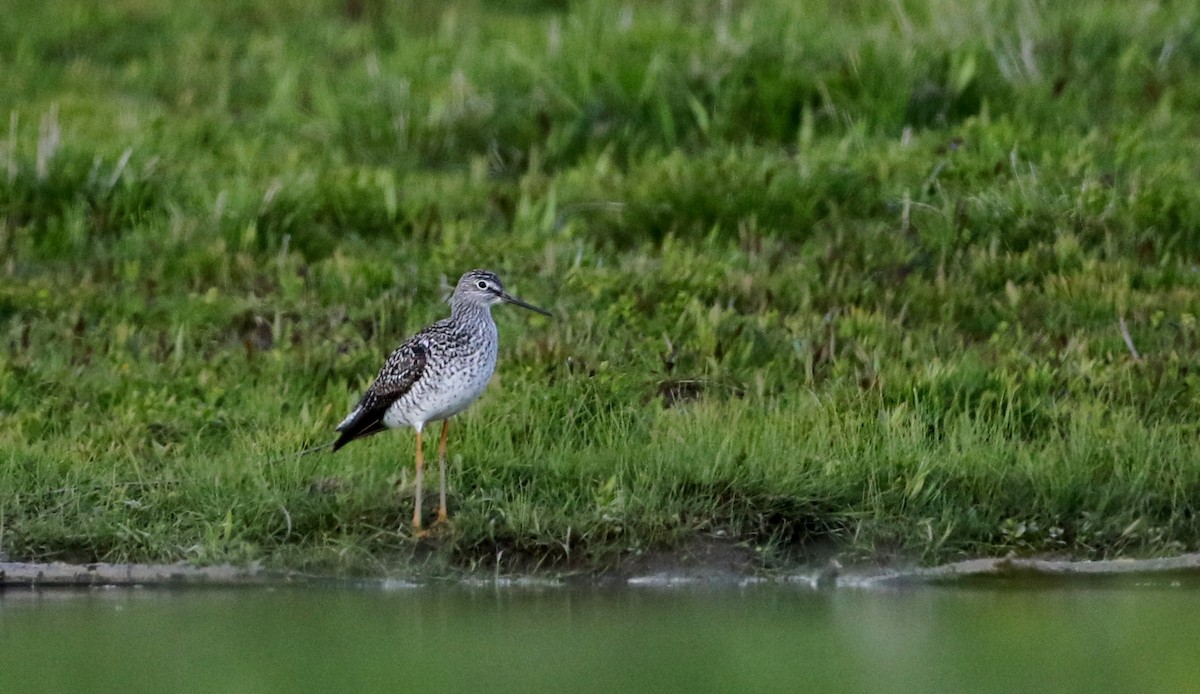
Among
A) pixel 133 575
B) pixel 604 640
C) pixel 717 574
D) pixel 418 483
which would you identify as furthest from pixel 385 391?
pixel 604 640

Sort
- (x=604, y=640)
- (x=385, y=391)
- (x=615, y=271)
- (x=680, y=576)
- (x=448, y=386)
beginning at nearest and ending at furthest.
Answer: (x=604, y=640) → (x=680, y=576) → (x=448, y=386) → (x=385, y=391) → (x=615, y=271)

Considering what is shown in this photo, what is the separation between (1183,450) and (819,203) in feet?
10.9

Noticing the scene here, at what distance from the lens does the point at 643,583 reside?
776cm

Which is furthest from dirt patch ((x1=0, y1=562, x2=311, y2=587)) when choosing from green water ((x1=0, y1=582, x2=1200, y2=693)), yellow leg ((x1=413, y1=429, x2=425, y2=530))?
yellow leg ((x1=413, y1=429, x2=425, y2=530))

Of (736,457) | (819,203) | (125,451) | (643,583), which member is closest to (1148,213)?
(819,203)

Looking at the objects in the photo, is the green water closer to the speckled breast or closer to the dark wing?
the speckled breast

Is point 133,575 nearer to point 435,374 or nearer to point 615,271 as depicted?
point 435,374

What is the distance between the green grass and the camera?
803 cm

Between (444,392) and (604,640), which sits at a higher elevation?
(444,392)

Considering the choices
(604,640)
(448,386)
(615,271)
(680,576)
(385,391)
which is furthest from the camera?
(615,271)

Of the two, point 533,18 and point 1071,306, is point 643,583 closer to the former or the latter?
point 1071,306

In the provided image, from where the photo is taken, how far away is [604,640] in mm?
6758

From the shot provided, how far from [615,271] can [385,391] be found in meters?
2.36

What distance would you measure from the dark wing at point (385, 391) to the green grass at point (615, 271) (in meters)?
0.17
